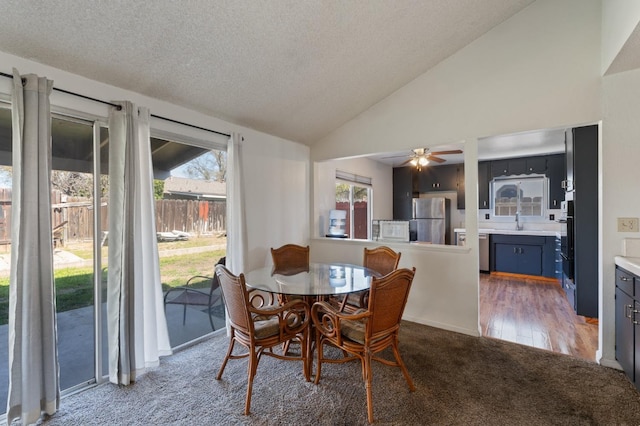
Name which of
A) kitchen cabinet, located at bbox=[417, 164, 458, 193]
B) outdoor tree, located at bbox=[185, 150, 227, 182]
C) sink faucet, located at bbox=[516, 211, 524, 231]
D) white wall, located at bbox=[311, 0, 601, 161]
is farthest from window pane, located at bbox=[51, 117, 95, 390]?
sink faucet, located at bbox=[516, 211, 524, 231]

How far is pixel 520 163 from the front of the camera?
5.72 metres

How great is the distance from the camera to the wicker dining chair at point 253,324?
1931 millimetres

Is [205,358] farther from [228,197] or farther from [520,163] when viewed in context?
[520,163]

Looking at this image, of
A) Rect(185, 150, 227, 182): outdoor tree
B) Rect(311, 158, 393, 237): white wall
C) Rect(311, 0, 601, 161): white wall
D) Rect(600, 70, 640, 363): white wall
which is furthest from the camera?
Rect(311, 158, 393, 237): white wall

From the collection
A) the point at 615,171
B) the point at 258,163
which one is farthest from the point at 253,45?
the point at 615,171

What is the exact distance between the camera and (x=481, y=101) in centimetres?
302

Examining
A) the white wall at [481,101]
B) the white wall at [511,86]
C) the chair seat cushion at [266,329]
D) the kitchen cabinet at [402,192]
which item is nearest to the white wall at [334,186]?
the kitchen cabinet at [402,192]

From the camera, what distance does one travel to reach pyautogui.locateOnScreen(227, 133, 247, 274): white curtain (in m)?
3.14

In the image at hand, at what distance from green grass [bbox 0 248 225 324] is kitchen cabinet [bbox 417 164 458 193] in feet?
16.7

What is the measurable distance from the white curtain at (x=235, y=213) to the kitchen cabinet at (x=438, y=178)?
4.78 metres

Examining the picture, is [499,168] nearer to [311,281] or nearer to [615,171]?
[615,171]

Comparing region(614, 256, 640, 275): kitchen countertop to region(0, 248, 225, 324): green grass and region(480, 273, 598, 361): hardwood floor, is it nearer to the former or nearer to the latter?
region(480, 273, 598, 361): hardwood floor

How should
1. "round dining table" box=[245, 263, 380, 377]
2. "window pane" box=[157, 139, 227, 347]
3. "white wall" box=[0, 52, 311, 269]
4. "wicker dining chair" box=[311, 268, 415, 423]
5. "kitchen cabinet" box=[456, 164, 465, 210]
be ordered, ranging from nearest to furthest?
"wicker dining chair" box=[311, 268, 415, 423], "white wall" box=[0, 52, 311, 269], "round dining table" box=[245, 263, 380, 377], "window pane" box=[157, 139, 227, 347], "kitchen cabinet" box=[456, 164, 465, 210]

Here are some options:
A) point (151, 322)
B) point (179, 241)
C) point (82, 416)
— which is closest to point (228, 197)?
point (179, 241)
